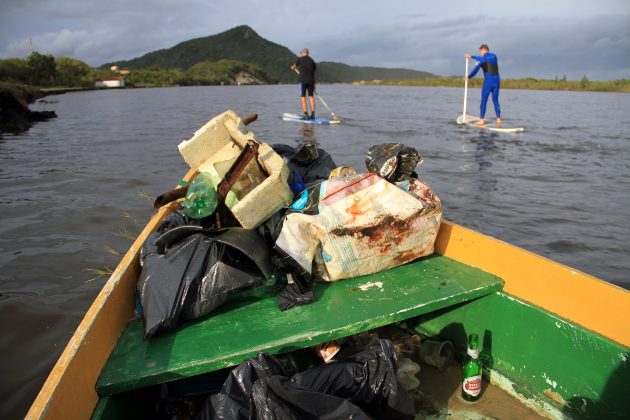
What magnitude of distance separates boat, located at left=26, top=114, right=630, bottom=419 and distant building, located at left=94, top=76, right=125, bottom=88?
7949cm

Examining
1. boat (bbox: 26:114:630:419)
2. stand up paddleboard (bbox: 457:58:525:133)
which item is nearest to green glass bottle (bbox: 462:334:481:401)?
boat (bbox: 26:114:630:419)

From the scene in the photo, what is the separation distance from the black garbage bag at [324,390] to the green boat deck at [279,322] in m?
0.23

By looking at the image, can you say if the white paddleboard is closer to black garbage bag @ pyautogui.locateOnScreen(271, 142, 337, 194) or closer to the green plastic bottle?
black garbage bag @ pyautogui.locateOnScreen(271, 142, 337, 194)

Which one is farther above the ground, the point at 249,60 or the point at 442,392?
the point at 249,60

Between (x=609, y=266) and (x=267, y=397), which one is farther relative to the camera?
(x=609, y=266)

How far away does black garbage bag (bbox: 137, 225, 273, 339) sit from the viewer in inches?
80.4

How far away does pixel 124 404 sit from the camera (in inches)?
73.9

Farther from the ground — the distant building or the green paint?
the distant building

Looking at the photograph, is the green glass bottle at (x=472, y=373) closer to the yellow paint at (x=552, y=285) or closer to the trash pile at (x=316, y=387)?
the trash pile at (x=316, y=387)

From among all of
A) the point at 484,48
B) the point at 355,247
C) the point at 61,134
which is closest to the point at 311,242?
the point at 355,247

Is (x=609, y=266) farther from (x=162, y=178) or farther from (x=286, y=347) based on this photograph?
(x=162, y=178)

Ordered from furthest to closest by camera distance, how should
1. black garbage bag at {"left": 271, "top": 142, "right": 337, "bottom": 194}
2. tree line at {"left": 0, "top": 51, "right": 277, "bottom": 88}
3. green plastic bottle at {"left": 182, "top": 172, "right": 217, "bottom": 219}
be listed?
tree line at {"left": 0, "top": 51, "right": 277, "bottom": 88} < black garbage bag at {"left": 271, "top": 142, "right": 337, "bottom": 194} < green plastic bottle at {"left": 182, "top": 172, "right": 217, "bottom": 219}

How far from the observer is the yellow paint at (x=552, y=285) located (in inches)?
77.9

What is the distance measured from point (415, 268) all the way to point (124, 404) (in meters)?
1.71
